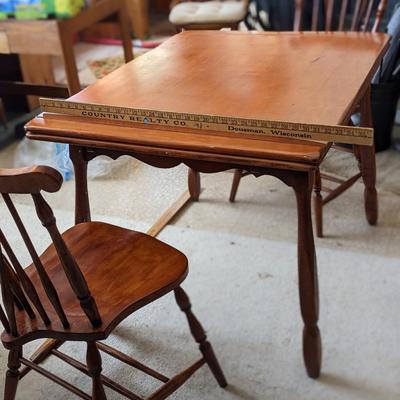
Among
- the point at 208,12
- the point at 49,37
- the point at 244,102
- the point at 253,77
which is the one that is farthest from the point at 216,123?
the point at 208,12

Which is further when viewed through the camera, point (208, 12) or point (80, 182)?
point (208, 12)

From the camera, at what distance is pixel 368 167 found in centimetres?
192

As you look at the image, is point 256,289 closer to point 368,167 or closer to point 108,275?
point 368,167

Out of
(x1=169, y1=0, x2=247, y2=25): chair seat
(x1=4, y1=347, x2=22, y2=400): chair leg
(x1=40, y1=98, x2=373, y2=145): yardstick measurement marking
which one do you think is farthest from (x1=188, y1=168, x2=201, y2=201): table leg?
(x1=4, y1=347, x2=22, y2=400): chair leg

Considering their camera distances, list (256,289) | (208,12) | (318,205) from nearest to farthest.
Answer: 1. (256,289)
2. (318,205)
3. (208,12)

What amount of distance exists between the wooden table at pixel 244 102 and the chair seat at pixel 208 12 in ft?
3.01

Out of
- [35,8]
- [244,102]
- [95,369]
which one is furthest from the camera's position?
[35,8]

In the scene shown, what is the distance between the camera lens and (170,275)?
1.19 metres

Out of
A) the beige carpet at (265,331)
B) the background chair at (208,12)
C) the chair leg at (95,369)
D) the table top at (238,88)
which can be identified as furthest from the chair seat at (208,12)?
the chair leg at (95,369)

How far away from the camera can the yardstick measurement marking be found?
43.5 inches

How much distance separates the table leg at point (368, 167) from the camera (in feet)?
5.86

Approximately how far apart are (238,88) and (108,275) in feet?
1.83

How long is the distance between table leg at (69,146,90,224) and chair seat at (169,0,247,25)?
1284mm

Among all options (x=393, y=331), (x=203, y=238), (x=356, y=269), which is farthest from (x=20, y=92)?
(x=393, y=331)
